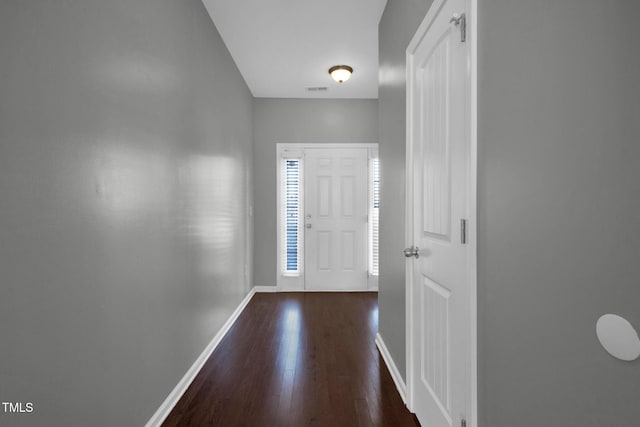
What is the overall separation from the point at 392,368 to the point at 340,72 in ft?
9.83

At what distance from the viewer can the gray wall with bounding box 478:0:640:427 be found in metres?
0.61

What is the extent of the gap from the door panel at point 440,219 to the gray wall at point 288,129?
285 cm

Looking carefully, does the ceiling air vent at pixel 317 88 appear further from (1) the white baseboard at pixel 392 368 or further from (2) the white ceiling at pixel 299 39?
(1) the white baseboard at pixel 392 368

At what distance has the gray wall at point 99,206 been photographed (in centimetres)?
95

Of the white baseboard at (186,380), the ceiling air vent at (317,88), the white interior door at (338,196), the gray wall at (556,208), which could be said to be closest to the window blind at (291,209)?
the white interior door at (338,196)

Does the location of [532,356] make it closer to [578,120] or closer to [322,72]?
[578,120]

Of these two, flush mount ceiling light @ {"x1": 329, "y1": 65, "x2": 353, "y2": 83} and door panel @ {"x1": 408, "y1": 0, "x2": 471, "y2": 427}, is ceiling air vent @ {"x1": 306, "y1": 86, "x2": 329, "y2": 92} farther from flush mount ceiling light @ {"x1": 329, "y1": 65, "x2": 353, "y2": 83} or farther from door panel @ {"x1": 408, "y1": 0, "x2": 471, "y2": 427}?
door panel @ {"x1": 408, "y1": 0, "x2": 471, "y2": 427}

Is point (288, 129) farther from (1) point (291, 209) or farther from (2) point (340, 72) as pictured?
(2) point (340, 72)

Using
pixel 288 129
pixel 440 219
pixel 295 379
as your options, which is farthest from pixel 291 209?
pixel 440 219

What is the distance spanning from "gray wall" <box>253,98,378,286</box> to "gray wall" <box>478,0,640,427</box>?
3668 millimetres

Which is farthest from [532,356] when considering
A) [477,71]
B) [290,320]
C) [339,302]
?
[339,302]

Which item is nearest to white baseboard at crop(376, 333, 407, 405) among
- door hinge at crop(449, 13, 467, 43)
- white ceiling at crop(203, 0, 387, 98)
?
door hinge at crop(449, 13, 467, 43)

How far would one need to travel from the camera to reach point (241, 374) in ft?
7.52

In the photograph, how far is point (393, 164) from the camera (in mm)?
2330
